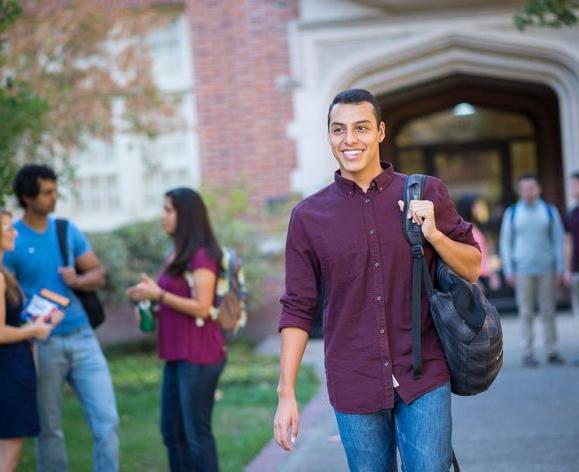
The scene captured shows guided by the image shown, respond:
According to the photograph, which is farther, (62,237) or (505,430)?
(505,430)

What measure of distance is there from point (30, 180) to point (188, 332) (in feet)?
4.07

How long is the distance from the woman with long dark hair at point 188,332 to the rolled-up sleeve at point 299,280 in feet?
6.13

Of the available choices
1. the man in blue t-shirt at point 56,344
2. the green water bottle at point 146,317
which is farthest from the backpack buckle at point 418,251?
the man in blue t-shirt at point 56,344

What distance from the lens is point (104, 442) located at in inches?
212

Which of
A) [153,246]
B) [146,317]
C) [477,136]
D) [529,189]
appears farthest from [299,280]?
[477,136]

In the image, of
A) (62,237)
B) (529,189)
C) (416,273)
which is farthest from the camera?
(529,189)

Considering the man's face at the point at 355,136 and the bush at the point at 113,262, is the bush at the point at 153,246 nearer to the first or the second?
the bush at the point at 113,262

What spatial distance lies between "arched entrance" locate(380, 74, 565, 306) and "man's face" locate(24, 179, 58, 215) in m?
10.4

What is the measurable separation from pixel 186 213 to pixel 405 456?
250 centimetres

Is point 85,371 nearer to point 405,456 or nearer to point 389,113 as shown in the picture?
point 405,456

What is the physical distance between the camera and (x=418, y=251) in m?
3.33

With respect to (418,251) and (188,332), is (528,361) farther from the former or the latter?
(418,251)

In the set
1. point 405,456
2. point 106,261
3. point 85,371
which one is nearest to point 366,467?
point 405,456

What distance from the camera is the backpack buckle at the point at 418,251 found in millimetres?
3326
